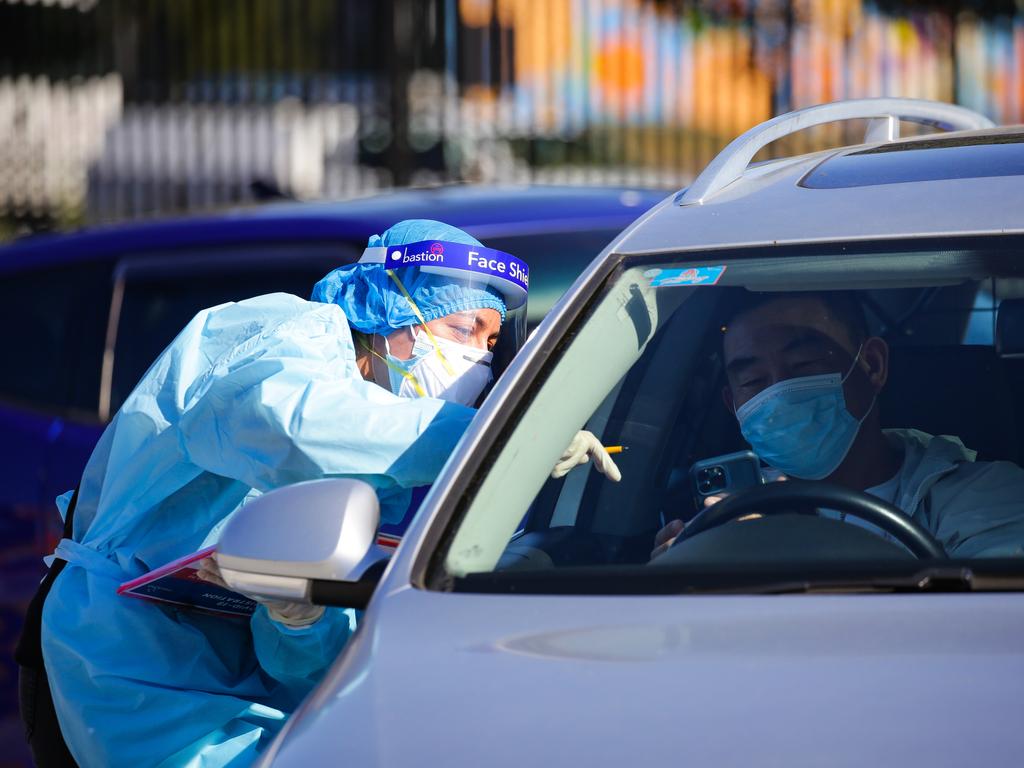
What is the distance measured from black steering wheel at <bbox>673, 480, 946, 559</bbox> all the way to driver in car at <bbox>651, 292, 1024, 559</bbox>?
0.58 ft

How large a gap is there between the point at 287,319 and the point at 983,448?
4.11ft

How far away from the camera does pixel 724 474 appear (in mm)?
2797

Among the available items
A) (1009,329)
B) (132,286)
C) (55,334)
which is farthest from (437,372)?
(55,334)

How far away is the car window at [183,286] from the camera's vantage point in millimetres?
4504

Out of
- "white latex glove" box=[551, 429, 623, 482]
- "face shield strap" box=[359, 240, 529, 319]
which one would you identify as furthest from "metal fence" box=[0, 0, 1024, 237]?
"white latex glove" box=[551, 429, 623, 482]

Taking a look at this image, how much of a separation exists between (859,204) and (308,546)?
108 cm

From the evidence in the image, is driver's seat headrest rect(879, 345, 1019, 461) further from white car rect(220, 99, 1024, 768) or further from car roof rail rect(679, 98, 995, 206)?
car roof rail rect(679, 98, 995, 206)

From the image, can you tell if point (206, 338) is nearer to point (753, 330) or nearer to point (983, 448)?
point (753, 330)

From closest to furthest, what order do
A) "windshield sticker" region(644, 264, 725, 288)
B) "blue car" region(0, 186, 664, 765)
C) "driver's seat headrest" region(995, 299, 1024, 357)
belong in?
"windshield sticker" region(644, 264, 725, 288) < "driver's seat headrest" region(995, 299, 1024, 357) < "blue car" region(0, 186, 664, 765)

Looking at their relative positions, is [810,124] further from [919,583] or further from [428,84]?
[428,84]

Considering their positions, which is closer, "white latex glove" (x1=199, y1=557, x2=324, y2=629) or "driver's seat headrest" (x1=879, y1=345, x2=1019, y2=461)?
"white latex glove" (x1=199, y1=557, x2=324, y2=629)

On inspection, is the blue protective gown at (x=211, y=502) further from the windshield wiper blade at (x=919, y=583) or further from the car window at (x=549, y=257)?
the car window at (x=549, y=257)

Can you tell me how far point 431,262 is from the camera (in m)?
2.79

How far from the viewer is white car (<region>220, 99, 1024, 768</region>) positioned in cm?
179
